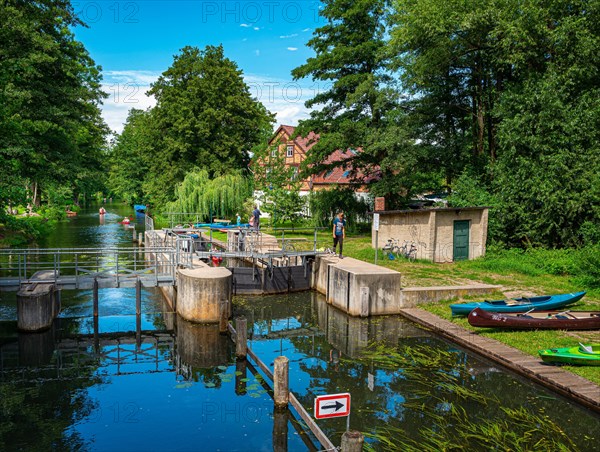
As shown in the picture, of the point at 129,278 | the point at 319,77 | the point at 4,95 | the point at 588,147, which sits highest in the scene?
the point at 319,77

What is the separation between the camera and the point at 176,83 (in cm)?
5484

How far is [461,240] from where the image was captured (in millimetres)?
27016

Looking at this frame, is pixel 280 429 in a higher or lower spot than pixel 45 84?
lower

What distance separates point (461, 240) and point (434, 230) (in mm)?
2009

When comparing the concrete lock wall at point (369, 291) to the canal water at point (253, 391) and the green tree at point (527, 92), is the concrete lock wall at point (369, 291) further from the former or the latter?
the green tree at point (527, 92)

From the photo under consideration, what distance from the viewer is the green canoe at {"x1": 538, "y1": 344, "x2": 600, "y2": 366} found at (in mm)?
13023

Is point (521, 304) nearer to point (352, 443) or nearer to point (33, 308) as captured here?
point (352, 443)

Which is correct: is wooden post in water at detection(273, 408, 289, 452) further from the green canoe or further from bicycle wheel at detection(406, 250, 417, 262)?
bicycle wheel at detection(406, 250, 417, 262)

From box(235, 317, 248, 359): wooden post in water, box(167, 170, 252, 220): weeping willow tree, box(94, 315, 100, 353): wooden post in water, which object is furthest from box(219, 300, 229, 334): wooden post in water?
box(167, 170, 252, 220): weeping willow tree

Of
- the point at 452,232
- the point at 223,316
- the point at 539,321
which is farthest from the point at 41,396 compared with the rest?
the point at 452,232

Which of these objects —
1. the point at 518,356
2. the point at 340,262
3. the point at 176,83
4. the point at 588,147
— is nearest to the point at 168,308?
the point at 340,262

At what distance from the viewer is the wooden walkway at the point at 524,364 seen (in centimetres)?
1185

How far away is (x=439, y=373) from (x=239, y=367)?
5.62 m

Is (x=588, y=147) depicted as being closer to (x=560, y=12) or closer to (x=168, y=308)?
(x=560, y=12)
